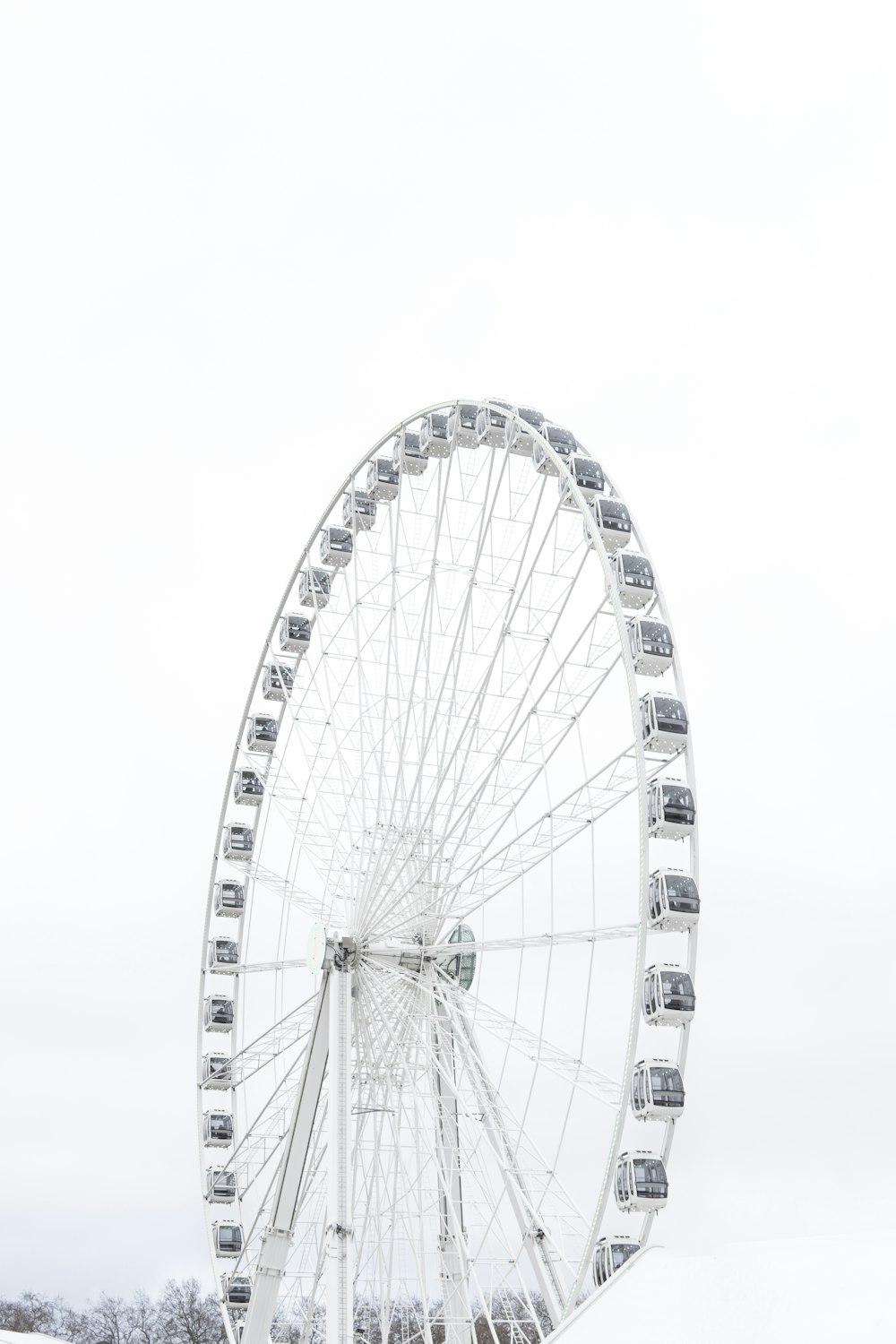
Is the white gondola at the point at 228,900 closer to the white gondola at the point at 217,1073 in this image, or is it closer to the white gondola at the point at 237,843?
the white gondola at the point at 237,843

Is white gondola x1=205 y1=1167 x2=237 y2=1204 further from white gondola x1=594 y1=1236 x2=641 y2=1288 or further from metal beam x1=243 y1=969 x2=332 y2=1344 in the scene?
white gondola x1=594 y1=1236 x2=641 y2=1288

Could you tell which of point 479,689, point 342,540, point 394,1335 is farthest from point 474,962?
point 394,1335

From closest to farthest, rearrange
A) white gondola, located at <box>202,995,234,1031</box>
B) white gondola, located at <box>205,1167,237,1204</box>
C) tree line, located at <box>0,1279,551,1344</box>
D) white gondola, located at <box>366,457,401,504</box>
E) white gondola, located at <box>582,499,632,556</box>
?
white gondola, located at <box>582,499,632,556</box> → white gondola, located at <box>205,1167,237,1204</box> → white gondola, located at <box>366,457,401,504</box> → white gondola, located at <box>202,995,234,1031</box> → tree line, located at <box>0,1279,551,1344</box>

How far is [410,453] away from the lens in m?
33.4

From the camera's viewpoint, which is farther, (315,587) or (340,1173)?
(315,587)

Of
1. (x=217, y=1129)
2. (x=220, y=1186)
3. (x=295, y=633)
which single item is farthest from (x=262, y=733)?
(x=220, y=1186)

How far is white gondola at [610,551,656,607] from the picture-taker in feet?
82.4

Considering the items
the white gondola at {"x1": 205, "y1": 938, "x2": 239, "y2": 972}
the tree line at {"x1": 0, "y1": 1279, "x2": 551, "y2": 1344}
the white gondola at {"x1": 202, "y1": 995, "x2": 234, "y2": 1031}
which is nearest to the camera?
the white gondola at {"x1": 202, "y1": 995, "x2": 234, "y2": 1031}

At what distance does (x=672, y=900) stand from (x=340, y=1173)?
819 cm

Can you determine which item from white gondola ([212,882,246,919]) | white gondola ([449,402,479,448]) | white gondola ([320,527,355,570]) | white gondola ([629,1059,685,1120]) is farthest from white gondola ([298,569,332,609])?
white gondola ([629,1059,685,1120])

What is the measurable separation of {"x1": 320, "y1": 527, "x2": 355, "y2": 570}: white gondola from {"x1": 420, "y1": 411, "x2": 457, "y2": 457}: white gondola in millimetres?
3910

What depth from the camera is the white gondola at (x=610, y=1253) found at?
2092 cm

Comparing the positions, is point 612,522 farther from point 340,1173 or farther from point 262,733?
point 262,733

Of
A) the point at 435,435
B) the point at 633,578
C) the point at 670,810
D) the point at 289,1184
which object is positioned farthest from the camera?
the point at 435,435
